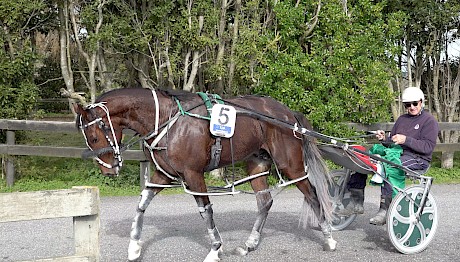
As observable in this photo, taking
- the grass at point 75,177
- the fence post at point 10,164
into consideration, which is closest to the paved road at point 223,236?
the grass at point 75,177

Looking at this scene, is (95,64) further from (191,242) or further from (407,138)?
(407,138)

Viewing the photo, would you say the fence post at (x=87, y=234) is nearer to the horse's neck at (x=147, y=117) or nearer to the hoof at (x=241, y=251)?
the horse's neck at (x=147, y=117)

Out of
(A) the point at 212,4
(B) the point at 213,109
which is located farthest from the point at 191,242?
(A) the point at 212,4

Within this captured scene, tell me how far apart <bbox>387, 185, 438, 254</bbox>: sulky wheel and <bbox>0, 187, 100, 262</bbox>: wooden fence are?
330cm

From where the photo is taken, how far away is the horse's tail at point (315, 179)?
6190 millimetres

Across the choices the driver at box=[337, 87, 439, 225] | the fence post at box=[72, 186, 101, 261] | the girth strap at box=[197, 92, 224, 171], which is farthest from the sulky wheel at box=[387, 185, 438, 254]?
the fence post at box=[72, 186, 101, 261]

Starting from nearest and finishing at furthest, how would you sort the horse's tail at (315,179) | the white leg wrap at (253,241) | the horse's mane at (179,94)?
the horse's mane at (179,94) → the white leg wrap at (253,241) → the horse's tail at (315,179)

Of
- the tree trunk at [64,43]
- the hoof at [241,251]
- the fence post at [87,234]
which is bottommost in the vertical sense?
the hoof at [241,251]

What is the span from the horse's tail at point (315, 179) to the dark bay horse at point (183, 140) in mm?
53

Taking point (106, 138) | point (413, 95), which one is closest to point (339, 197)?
point (413, 95)

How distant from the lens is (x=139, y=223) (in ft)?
18.2

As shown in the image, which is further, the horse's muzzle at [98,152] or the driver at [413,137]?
the driver at [413,137]

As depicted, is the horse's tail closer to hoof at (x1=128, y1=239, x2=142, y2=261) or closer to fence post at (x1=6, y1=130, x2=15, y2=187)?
hoof at (x1=128, y1=239, x2=142, y2=261)

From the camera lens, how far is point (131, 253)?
5445mm
